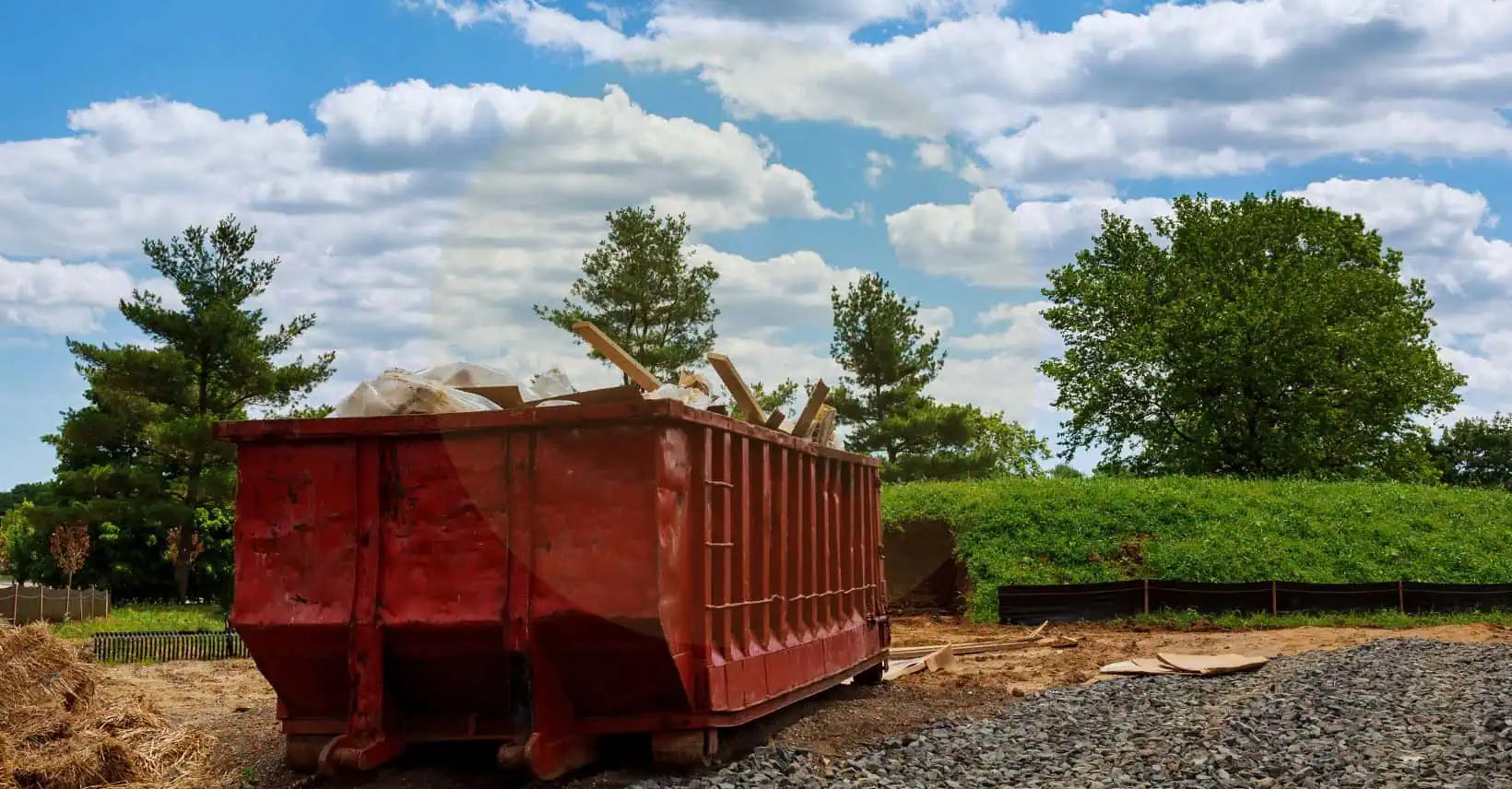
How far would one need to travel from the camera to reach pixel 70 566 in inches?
1125

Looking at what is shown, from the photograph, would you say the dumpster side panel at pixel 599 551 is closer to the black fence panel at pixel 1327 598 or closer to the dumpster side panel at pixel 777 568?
the dumpster side panel at pixel 777 568

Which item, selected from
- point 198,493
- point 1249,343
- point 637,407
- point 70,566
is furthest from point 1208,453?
point 637,407

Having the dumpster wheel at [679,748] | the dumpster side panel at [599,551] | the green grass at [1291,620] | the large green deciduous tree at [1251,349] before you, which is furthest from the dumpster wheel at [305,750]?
the large green deciduous tree at [1251,349]

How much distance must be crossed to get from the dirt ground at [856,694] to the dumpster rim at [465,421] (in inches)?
85.7

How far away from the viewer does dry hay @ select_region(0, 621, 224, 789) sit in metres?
7.80

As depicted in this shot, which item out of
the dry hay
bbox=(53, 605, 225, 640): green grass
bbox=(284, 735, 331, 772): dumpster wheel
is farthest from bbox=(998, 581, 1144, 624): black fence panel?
bbox=(284, 735, 331, 772): dumpster wheel

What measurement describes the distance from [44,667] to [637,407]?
5820 millimetres

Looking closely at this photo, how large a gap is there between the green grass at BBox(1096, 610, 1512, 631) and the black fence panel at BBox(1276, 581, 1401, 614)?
0.54 ft

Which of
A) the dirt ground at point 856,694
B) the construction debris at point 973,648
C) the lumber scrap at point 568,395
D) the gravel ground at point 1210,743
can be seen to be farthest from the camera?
the construction debris at point 973,648

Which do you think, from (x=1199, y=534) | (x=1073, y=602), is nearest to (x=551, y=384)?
(x=1073, y=602)

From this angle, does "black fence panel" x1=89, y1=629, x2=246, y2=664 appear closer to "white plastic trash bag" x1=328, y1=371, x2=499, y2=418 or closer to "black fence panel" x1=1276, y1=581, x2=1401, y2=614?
"white plastic trash bag" x1=328, y1=371, x2=499, y2=418

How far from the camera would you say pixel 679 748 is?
26.6 feet

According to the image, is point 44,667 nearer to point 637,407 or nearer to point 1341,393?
point 637,407

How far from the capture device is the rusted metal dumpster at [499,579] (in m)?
7.64
